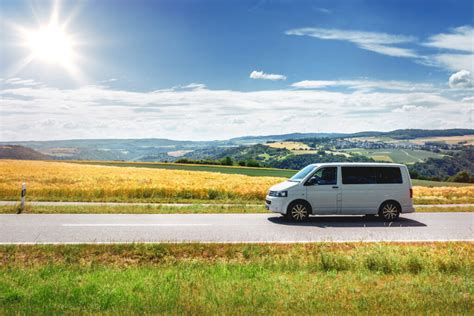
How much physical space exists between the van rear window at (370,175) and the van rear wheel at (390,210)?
2.63 feet

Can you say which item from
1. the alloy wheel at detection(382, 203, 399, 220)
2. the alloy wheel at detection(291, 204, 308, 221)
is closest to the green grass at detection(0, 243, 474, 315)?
the alloy wheel at detection(291, 204, 308, 221)

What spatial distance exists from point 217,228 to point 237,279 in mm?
5960

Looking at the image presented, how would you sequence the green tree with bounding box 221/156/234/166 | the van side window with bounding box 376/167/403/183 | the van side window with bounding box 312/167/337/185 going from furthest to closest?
the green tree with bounding box 221/156/234/166, the van side window with bounding box 376/167/403/183, the van side window with bounding box 312/167/337/185

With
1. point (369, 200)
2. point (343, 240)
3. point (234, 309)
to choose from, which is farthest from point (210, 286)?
point (369, 200)

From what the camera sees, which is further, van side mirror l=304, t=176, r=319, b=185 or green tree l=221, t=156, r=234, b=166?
green tree l=221, t=156, r=234, b=166

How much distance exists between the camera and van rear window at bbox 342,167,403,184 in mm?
15492

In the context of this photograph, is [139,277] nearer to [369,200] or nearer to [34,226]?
[34,226]

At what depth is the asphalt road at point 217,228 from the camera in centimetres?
1201

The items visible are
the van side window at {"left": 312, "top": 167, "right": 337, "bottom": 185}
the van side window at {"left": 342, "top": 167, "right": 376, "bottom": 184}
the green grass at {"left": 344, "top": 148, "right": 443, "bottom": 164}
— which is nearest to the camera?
the van side window at {"left": 312, "top": 167, "right": 337, "bottom": 185}

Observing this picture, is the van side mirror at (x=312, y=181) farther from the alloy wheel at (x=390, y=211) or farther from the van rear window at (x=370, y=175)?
the alloy wheel at (x=390, y=211)

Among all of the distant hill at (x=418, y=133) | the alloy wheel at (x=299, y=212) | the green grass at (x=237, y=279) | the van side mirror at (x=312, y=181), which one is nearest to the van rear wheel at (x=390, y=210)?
the van side mirror at (x=312, y=181)

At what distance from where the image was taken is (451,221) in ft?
52.7

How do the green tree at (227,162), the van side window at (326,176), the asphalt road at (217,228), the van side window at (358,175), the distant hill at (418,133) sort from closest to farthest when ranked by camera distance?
1. the asphalt road at (217,228)
2. the van side window at (326,176)
3. the van side window at (358,175)
4. the green tree at (227,162)
5. the distant hill at (418,133)

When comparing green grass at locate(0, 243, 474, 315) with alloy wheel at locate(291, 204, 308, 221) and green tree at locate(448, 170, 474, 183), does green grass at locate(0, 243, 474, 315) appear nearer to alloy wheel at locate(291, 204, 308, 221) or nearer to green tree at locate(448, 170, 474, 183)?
alloy wheel at locate(291, 204, 308, 221)
